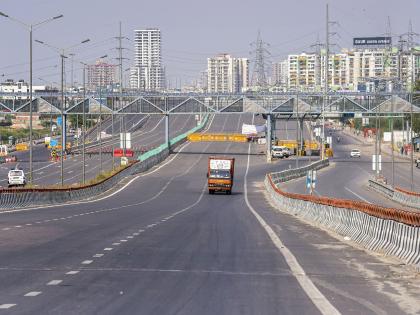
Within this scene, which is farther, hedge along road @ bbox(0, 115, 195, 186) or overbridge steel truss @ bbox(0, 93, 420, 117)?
overbridge steel truss @ bbox(0, 93, 420, 117)

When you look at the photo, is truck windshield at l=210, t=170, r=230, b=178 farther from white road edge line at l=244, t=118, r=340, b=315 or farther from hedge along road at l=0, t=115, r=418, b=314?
white road edge line at l=244, t=118, r=340, b=315

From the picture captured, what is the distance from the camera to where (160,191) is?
288 ft

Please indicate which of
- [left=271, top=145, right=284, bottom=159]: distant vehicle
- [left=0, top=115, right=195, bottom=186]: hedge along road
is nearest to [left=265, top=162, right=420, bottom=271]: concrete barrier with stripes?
[left=0, top=115, right=195, bottom=186]: hedge along road

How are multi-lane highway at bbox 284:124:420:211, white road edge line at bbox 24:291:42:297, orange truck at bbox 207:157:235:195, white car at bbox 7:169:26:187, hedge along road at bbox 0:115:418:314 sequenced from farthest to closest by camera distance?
multi-lane highway at bbox 284:124:420:211 < orange truck at bbox 207:157:235:195 < white car at bbox 7:169:26:187 < white road edge line at bbox 24:291:42:297 < hedge along road at bbox 0:115:418:314

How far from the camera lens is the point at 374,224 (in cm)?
2681

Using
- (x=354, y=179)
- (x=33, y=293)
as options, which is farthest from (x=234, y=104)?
(x=33, y=293)

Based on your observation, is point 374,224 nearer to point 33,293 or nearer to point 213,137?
point 33,293

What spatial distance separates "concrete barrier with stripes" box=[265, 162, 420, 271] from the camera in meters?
21.2

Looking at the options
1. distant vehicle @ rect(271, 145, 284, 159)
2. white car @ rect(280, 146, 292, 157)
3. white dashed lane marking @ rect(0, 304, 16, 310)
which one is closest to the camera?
white dashed lane marking @ rect(0, 304, 16, 310)

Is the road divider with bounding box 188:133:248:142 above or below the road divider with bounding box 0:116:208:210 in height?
above

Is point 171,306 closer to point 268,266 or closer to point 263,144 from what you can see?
point 268,266

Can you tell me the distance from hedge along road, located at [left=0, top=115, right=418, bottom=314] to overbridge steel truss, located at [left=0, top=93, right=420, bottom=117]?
102 metres

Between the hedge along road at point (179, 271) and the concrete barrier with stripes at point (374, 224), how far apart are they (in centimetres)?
66

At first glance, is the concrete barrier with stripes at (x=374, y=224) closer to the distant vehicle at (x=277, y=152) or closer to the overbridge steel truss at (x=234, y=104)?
the overbridge steel truss at (x=234, y=104)
